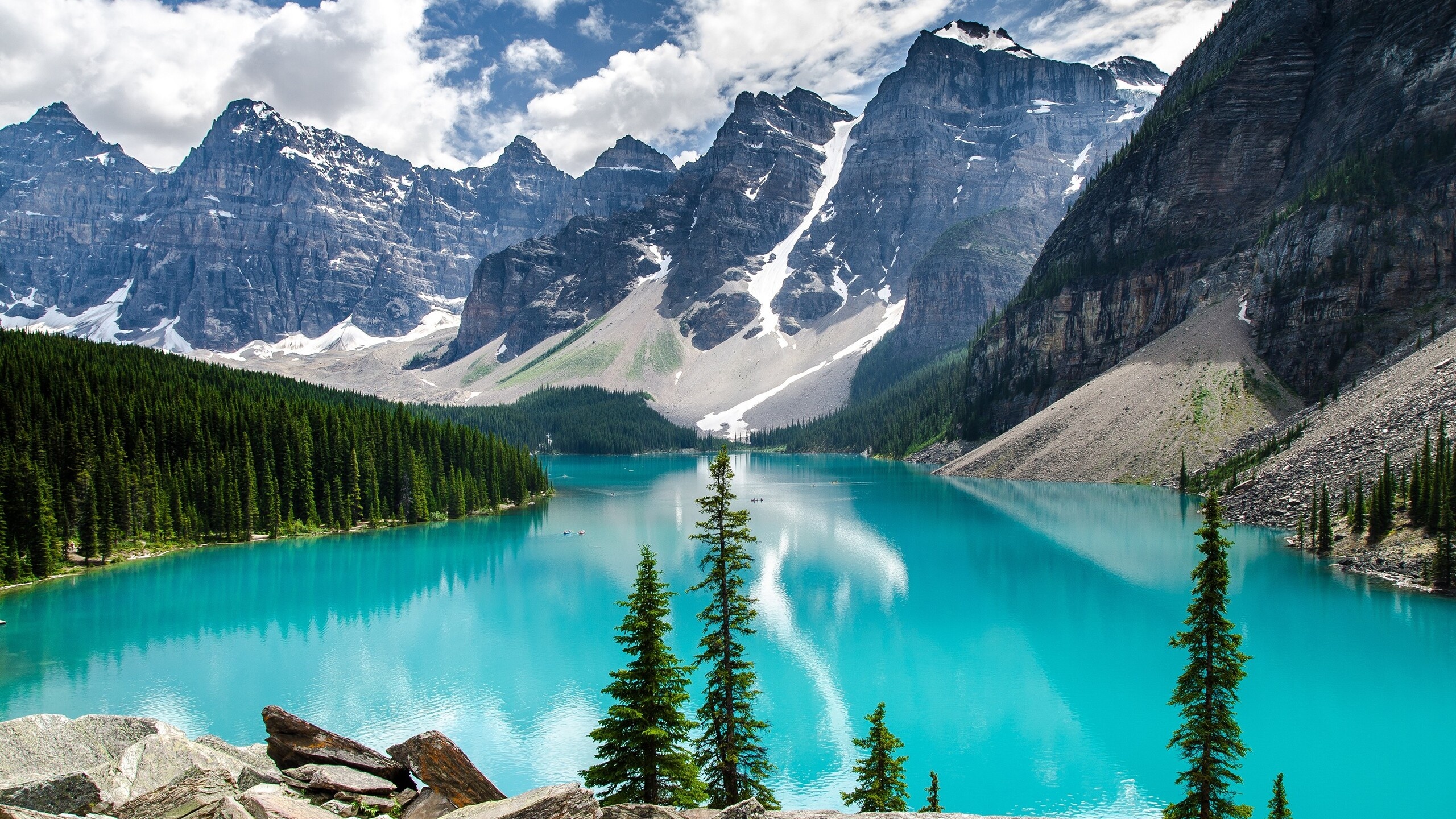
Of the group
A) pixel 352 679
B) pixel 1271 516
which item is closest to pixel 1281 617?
pixel 1271 516

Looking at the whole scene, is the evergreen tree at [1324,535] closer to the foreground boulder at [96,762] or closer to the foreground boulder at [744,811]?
the foreground boulder at [744,811]

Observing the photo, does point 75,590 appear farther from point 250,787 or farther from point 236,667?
point 250,787

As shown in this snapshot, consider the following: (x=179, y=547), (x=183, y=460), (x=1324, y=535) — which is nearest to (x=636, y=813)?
(x=1324, y=535)

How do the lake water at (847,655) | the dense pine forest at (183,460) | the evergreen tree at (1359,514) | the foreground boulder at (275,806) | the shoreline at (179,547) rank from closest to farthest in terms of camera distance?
1. the foreground boulder at (275,806)
2. the lake water at (847,655)
3. the shoreline at (179,547)
4. the evergreen tree at (1359,514)
5. the dense pine forest at (183,460)

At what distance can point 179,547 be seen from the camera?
61938 mm

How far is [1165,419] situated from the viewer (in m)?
95.2

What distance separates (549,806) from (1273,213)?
431ft

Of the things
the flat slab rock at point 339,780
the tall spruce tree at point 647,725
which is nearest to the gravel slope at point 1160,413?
the tall spruce tree at point 647,725

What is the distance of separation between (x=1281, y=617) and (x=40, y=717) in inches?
1755

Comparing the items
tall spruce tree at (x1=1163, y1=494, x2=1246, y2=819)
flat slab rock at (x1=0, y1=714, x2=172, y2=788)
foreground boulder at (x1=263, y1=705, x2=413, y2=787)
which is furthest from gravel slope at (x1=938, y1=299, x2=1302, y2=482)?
flat slab rock at (x1=0, y1=714, x2=172, y2=788)

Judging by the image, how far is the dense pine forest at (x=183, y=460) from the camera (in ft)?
177

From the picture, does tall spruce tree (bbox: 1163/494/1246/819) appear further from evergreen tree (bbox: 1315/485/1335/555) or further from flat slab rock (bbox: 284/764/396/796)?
evergreen tree (bbox: 1315/485/1335/555)

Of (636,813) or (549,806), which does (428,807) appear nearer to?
(549,806)

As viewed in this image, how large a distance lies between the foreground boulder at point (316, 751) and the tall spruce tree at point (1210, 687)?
592 inches
